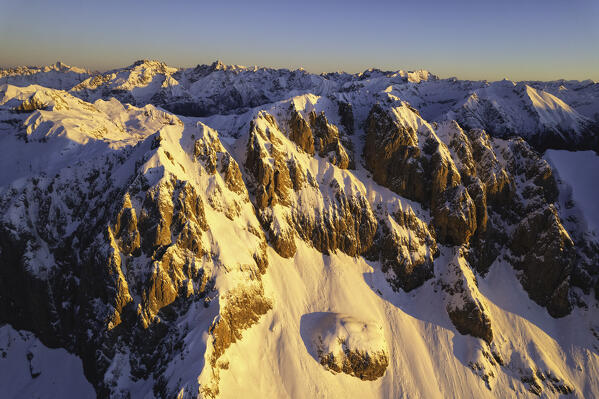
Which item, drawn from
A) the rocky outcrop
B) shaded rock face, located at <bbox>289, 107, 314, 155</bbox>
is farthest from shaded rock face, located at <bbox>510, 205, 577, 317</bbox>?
shaded rock face, located at <bbox>289, 107, 314, 155</bbox>

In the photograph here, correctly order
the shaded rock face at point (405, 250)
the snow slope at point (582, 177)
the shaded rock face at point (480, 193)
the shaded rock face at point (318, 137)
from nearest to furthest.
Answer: the shaded rock face at point (405, 250)
the shaded rock face at point (480, 193)
the shaded rock face at point (318, 137)
the snow slope at point (582, 177)

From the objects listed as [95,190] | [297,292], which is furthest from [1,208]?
[297,292]

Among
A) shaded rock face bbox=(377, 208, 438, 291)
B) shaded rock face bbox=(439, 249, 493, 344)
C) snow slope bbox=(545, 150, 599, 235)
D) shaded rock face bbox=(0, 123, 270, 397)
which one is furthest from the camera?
snow slope bbox=(545, 150, 599, 235)

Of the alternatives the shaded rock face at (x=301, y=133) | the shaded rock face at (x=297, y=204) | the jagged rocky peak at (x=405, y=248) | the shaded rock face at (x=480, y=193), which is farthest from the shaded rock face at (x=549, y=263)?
the shaded rock face at (x=301, y=133)

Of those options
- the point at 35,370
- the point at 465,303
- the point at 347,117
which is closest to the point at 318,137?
the point at 347,117

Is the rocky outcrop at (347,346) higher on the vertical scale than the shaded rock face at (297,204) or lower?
lower

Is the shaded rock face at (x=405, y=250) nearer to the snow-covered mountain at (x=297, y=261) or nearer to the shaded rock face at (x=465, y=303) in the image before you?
the snow-covered mountain at (x=297, y=261)

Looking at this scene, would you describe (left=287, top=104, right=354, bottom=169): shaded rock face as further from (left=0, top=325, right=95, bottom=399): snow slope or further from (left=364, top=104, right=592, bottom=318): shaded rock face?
(left=0, top=325, right=95, bottom=399): snow slope

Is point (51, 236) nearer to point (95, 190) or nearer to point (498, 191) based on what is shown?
point (95, 190)
